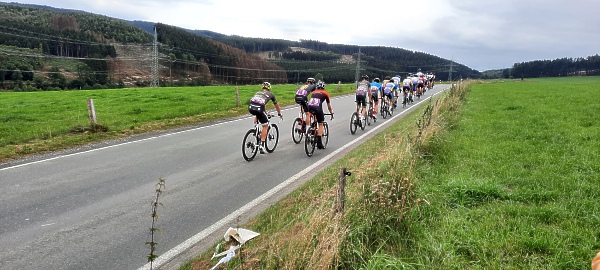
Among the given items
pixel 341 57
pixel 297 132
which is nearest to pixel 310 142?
pixel 297 132

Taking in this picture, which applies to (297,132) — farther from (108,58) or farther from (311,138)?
(108,58)

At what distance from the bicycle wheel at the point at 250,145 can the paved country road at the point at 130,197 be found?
0.21m

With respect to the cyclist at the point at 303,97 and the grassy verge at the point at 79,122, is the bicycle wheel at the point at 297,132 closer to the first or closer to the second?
the cyclist at the point at 303,97

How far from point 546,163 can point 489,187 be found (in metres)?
2.08

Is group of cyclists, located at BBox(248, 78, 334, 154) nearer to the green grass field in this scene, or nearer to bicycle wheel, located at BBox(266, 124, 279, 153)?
bicycle wheel, located at BBox(266, 124, 279, 153)

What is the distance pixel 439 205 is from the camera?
15.3ft

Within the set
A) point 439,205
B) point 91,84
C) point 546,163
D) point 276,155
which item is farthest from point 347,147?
point 91,84

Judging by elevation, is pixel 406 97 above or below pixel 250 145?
above

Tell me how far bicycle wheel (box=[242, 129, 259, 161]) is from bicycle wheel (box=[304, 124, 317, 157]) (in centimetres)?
126

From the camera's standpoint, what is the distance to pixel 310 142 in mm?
9352

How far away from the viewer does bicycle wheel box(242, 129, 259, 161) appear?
8.44 m

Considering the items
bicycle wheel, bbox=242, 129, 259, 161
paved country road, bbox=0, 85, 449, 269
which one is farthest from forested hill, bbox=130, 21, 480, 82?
paved country road, bbox=0, 85, 449, 269

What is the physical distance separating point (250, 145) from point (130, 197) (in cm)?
326

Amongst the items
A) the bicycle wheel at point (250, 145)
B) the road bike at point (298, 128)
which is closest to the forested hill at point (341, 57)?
the road bike at point (298, 128)
